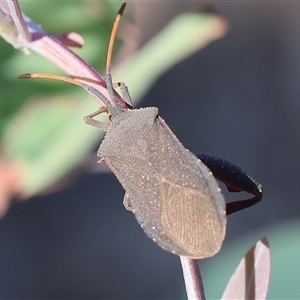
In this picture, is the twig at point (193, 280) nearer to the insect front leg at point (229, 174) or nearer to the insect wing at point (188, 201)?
the insect wing at point (188, 201)

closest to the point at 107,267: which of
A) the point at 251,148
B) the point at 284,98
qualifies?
the point at 251,148

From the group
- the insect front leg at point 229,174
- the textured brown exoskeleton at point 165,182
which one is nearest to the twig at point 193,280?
the textured brown exoskeleton at point 165,182

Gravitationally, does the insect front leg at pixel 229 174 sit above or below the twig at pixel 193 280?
above

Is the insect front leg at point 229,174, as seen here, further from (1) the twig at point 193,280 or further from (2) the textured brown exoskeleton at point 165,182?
(1) the twig at point 193,280

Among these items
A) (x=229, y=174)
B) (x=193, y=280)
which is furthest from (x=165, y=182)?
(x=193, y=280)

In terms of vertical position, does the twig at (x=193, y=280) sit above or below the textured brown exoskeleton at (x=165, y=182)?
below

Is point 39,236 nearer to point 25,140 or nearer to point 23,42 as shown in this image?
point 25,140

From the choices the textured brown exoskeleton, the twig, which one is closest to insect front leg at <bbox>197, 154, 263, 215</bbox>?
the textured brown exoskeleton

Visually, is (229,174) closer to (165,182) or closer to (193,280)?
(165,182)

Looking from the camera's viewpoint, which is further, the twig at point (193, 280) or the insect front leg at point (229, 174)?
the insect front leg at point (229, 174)
